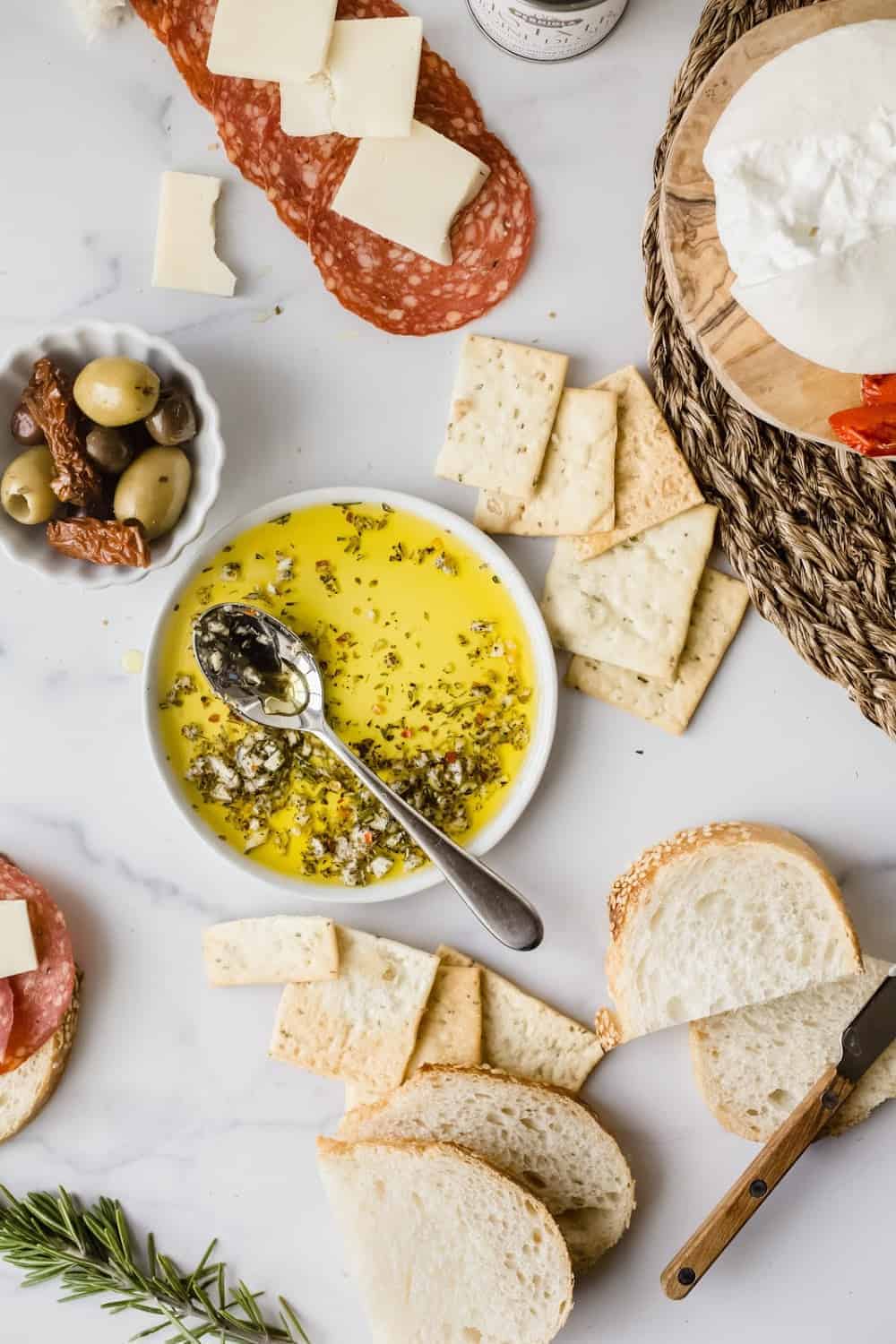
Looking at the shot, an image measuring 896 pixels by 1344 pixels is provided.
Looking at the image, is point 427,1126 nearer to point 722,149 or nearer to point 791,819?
point 791,819

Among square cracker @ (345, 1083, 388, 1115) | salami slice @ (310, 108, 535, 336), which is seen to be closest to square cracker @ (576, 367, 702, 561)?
salami slice @ (310, 108, 535, 336)

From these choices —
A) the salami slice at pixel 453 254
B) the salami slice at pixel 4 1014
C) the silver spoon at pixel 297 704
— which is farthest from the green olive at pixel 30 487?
the salami slice at pixel 4 1014

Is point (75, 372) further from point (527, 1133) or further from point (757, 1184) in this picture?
point (757, 1184)

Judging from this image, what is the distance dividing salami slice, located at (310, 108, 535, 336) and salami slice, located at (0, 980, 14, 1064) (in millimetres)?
1164

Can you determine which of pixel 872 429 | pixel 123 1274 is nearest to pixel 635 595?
pixel 872 429

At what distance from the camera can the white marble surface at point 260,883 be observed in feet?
5.70

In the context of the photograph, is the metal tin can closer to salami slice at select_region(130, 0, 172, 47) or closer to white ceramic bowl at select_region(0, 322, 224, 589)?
salami slice at select_region(130, 0, 172, 47)

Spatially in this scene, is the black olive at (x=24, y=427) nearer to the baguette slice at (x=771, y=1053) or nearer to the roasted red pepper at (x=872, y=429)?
the roasted red pepper at (x=872, y=429)

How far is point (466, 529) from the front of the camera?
168cm

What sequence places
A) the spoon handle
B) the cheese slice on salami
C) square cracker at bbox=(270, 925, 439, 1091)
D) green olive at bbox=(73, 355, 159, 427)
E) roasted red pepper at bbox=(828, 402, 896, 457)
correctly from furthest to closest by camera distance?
square cracker at bbox=(270, 925, 439, 1091), the spoon handle, green olive at bbox=(73, 355, 159, 427), roasted red pepper at bbox=(828, 402, 896, 457), the cheese slice on salami

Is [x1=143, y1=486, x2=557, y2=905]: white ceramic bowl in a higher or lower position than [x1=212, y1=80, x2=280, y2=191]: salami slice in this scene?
lower

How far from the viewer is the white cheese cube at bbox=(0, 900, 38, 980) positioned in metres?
A: 1.74

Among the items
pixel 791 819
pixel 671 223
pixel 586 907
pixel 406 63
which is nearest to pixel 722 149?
pixel 671 223

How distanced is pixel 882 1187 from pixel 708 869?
588 millimetres
